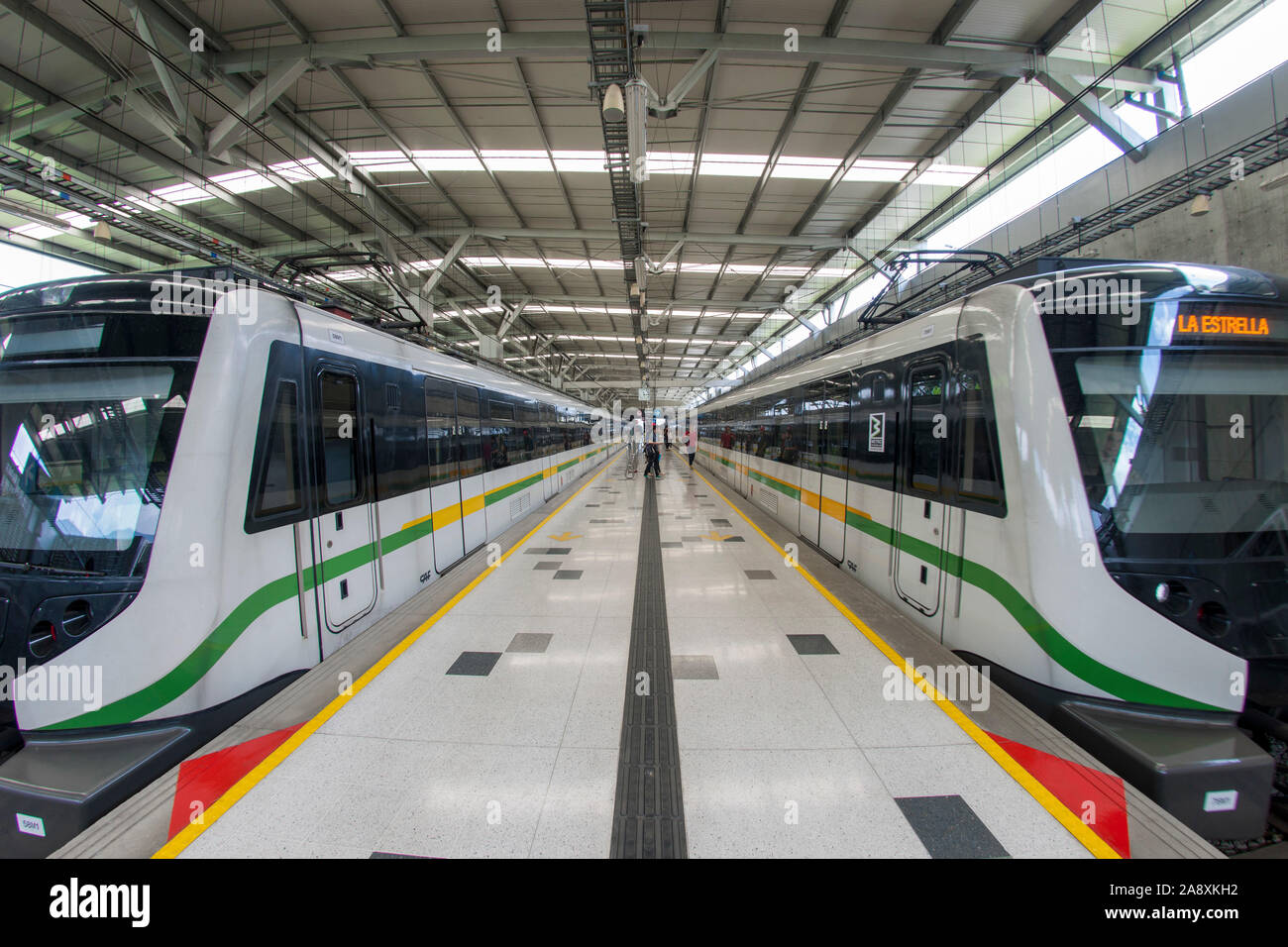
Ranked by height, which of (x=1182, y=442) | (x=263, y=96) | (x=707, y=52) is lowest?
(x=1182, y=442)

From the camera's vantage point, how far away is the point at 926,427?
388cm

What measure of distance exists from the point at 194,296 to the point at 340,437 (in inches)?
50.2

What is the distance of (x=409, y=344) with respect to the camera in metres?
5.08

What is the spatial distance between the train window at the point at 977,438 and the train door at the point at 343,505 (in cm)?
446

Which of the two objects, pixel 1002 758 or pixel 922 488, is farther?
pixel 922 488

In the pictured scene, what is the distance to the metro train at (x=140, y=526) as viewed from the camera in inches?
90.7

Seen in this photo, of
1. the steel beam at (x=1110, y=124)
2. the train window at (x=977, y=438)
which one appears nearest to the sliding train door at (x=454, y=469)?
the train window at (x=977, y=438)

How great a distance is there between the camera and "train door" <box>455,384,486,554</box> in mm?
6293

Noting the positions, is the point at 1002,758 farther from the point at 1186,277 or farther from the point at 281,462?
the point at 281,462

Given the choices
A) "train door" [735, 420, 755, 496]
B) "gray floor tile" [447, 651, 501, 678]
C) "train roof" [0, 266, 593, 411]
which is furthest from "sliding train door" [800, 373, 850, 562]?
"train roof" [0, 266, 593, 411]

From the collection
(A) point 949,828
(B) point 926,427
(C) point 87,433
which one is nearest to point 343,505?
(C) point 87,433

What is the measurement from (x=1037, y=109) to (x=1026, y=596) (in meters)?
8.52
